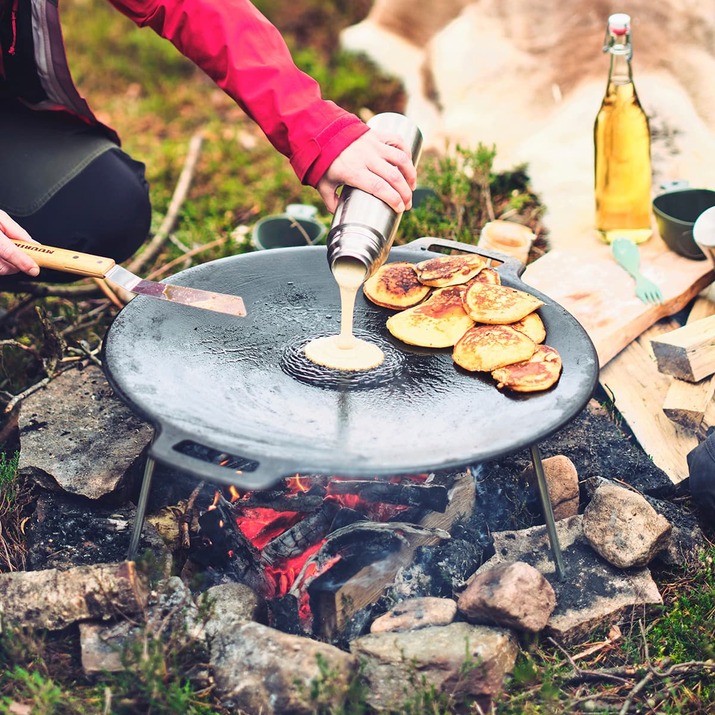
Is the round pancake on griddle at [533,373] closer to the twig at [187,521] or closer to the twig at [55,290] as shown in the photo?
the twig at [187,521]

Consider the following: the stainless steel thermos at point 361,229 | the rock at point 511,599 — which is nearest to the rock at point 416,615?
the rock at point 511,599

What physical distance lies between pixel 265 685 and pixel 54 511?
1026mm

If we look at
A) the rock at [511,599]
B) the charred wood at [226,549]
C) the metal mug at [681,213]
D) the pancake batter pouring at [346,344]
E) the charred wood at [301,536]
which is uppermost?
the pancake batter pouring at [346,344]

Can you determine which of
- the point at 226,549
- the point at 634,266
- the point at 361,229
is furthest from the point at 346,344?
the point at 634,266

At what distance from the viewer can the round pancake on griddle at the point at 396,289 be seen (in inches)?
117

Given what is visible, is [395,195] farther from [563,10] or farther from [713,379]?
[563,10]

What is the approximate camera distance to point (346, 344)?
2635 millimetres

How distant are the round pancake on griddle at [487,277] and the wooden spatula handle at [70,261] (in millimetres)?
1247

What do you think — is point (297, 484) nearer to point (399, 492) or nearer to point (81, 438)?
point (399, 492)

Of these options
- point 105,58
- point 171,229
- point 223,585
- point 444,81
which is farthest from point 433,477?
point 105,58

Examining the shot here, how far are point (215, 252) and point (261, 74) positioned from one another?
205cm

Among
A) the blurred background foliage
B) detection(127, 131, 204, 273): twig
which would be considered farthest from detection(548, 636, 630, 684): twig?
detection(127, 131, 204, 273): twig

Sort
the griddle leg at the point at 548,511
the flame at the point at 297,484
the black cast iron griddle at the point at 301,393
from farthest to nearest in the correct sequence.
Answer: the flame at the point at 297,484, the griddle leg at the point at 548,511, the black cast iron griddle at the point at 301,393

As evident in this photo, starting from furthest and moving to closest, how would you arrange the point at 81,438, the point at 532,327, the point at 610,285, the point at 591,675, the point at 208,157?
the point at 208,157 < the point at 610,285 < the point at 81,438 < the point at 532,327 < the point at 591,675
